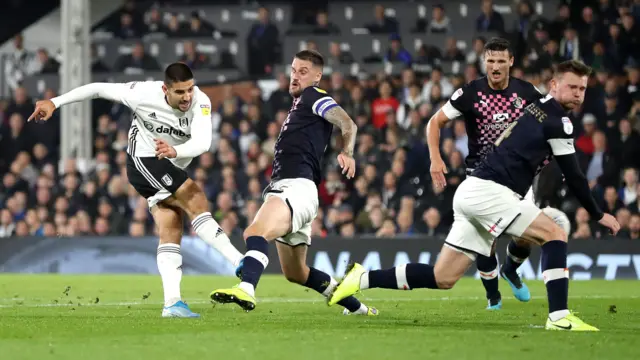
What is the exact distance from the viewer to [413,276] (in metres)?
8.63

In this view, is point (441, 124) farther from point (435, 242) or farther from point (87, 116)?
point (87, 116)

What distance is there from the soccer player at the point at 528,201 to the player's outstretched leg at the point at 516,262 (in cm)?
215

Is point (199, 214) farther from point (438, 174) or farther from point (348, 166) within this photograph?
point (438, 174)

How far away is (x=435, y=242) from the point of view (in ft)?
54.0

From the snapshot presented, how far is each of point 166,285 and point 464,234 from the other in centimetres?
242

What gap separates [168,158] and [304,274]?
1402mm

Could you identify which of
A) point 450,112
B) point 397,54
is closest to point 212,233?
point 450,112

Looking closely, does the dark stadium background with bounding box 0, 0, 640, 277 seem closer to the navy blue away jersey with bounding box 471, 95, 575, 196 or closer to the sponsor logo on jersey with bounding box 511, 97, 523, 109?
the sponsor logo on jersey with bounding box 511, 97, 523, 109

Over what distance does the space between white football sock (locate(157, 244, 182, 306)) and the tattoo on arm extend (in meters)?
1.67

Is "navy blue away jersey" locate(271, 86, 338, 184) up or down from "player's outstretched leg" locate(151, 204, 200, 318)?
up

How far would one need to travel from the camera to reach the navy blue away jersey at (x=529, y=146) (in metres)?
7.86

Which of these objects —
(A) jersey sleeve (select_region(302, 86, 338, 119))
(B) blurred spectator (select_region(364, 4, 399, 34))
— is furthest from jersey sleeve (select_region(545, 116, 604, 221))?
(B) blurred spectator (select_region(364, 4, 399, 34))

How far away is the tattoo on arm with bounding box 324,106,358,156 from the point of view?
8.60 m

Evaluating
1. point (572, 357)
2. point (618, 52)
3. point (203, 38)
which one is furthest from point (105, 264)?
point (572, 357)
